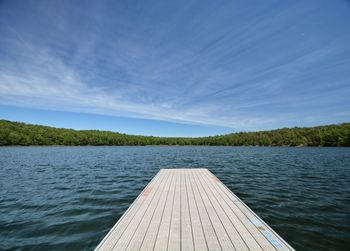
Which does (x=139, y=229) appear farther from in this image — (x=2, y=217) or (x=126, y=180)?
(x=126, y=180)

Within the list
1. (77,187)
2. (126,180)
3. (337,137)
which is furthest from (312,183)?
(337,137)

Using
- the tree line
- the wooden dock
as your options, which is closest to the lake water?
the wooden dock

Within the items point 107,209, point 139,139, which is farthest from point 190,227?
point 139,139

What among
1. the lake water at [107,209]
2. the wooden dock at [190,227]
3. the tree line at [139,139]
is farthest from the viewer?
the tree line at [139,139]

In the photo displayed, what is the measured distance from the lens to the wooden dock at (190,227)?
3.58 meters

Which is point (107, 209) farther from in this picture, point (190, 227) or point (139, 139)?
point (139, 139)

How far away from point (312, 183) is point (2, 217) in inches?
586

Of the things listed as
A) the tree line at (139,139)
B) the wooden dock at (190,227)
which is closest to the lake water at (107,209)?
the wooden dock at (190,227)

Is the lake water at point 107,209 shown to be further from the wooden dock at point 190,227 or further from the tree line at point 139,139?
the tree line at point 139,139

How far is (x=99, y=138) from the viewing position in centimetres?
11269

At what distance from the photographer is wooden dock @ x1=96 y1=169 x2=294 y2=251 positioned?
3.58 m

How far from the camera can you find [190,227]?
14.4 ft

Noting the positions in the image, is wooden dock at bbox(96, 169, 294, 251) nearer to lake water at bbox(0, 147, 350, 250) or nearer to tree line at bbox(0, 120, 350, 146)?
lake water at bbox(0, 147, 350, 250)

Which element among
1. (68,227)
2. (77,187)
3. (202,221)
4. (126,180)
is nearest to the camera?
(202,221)
